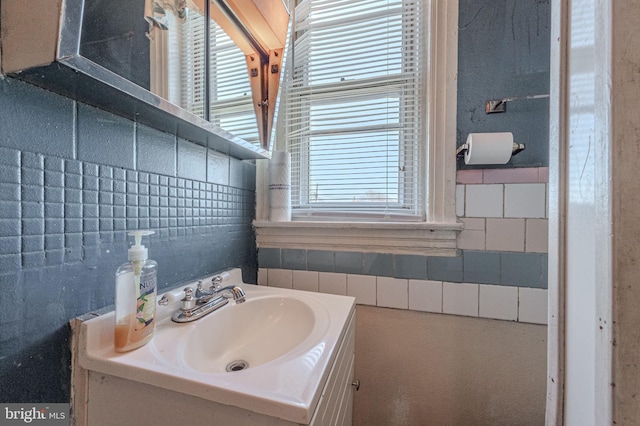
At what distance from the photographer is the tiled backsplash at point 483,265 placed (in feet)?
2.93

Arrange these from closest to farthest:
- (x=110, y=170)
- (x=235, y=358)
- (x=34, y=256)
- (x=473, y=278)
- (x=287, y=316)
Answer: (x=34, y=256)
(x=110, y=170)
(x=235, y=358)
(x=287, y=316)
(x=473, y=278)

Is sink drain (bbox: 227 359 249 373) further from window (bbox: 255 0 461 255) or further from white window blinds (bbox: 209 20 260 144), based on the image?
white window blinds (bbox: 209 20 260 144)

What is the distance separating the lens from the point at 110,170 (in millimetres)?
579

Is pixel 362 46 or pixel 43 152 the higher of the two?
pixel 362 46

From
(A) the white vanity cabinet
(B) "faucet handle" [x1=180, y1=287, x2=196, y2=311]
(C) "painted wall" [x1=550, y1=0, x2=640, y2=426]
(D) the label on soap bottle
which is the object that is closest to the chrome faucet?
(B) "faucet handle" [x1=180, y1=287, x2=196, y2=311]

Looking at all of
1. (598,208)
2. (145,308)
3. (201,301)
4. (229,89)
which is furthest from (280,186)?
(598,208)

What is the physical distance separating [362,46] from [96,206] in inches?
45.1

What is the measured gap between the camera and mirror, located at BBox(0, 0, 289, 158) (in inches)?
16.2

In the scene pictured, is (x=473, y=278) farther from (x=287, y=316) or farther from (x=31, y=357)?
(x=31, y=357)

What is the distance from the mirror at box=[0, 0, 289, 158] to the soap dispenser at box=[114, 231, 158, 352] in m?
0.31

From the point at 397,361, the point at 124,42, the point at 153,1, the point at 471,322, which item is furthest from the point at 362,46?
the point at 397,361

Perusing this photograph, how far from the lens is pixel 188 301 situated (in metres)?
0.71

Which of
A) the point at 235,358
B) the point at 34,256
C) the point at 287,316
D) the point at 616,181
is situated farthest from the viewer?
the point at 287,316

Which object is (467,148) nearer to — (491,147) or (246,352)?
(491,147)
